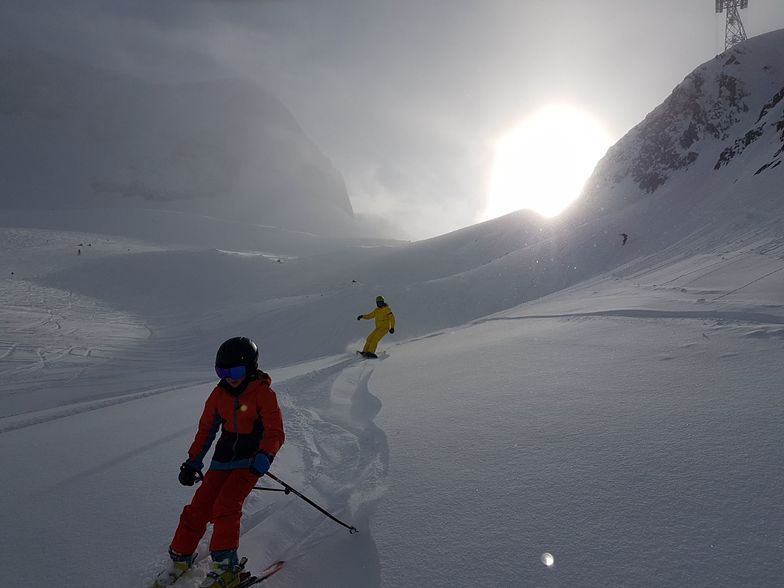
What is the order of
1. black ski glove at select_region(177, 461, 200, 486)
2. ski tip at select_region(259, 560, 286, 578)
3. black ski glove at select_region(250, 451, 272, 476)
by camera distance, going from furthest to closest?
black ski glove at select_region(177, 461, 200, 486) < black ski glove at select_region(250, 451, 272, 476) < ski tip at select_region(259, 560, 286, 578)

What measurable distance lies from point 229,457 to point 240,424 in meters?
0.25

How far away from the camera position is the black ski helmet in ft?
10.5

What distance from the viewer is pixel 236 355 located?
3.23m

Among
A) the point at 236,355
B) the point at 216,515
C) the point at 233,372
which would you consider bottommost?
the point at 216,515

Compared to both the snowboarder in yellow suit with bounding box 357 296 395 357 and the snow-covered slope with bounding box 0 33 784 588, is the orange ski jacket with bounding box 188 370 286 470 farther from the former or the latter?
the snowboarder in yellow suit with bounding box 357 296 395 357

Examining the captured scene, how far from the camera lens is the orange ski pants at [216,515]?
277cm

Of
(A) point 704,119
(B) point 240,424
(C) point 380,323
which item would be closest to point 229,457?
(B) point 240,424

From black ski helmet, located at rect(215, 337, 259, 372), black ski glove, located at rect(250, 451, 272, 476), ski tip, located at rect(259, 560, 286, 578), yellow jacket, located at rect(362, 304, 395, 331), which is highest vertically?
yellow jacket, located at rect(362, 304, 395, 331)

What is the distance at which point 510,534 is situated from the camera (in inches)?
101

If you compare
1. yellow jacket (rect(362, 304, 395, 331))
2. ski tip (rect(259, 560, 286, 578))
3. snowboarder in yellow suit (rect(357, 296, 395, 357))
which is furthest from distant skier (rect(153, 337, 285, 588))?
yellow jacket (rect(362, 304, 395, 331))

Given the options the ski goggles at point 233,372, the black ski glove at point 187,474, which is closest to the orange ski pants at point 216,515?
the black ski glove at point 187,474

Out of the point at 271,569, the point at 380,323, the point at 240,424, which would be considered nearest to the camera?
the point at 271,569

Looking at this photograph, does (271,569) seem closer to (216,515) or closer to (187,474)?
(216,515)

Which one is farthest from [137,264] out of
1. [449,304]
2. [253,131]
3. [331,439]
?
[253,131]
